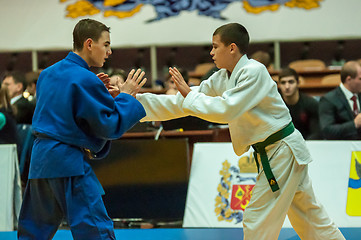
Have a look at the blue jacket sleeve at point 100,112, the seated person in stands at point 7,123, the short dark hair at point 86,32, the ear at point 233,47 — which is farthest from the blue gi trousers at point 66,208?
the seated person in stands at point 7,123

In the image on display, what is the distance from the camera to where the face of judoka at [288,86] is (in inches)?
204

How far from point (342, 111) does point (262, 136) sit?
2.41 m

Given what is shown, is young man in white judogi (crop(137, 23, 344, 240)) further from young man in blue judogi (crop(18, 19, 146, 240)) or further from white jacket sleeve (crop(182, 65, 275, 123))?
young man in blue judogi (crop(18, 19, 146, 240))

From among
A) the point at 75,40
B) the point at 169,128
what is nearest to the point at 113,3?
the point at 169,128

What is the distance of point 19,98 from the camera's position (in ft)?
18.0

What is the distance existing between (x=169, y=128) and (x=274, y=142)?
2.51m

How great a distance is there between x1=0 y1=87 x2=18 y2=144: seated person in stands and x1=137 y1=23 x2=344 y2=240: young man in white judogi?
265 cm

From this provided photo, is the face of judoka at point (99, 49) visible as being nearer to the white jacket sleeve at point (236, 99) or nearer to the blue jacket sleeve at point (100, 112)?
the blue jacket sleeve at point (100, 112)

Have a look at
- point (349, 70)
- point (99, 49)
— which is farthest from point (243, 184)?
point (99, 49)

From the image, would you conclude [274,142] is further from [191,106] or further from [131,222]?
[131,222]

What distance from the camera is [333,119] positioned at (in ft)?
16.1

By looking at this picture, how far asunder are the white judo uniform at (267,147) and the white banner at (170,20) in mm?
6509

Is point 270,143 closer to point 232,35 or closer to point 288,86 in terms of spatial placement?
point 232,35

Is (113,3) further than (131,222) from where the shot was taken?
Yes
